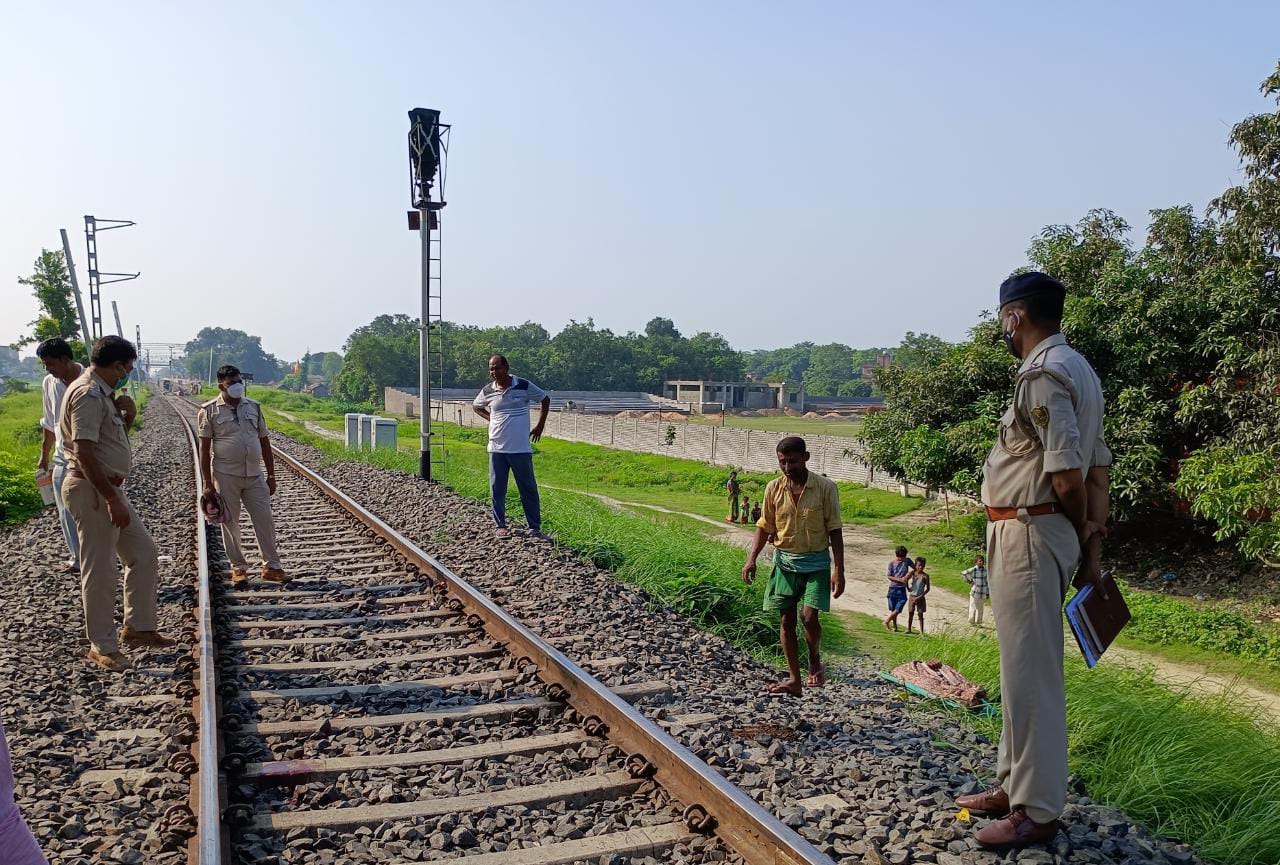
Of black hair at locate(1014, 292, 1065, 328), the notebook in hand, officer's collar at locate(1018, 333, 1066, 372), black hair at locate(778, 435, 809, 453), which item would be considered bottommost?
the notebook in hand

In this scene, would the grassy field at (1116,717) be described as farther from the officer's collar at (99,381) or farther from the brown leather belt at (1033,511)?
the officer's collar at (99,381)

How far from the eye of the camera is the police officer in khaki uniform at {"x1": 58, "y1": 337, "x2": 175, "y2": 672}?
5523 mm

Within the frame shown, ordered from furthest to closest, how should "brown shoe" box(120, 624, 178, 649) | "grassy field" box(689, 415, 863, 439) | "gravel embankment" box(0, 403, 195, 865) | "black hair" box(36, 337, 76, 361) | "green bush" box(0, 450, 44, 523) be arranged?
"grassy field" box(689, 415, 863, 439) < "green bush" box(0, 450, 44, 523) < "black hair" box(36, 337, 76, 361) < "brown shoe" box(120, 624, 178, 649) < "gravel embankment" box(0, 403, 195, 865)

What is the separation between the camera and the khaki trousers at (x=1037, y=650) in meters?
3.19


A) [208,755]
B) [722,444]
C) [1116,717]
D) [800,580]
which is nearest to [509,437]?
[800,580]

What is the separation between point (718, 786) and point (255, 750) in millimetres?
2169

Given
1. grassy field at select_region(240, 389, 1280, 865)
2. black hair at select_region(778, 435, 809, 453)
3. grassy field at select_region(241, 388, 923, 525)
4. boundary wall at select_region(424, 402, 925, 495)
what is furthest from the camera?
boundary wall at select_region(424, 402, 925, 495)

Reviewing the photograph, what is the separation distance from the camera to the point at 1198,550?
54.9 feet

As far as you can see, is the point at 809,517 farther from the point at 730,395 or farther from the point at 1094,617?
the point at 730,395

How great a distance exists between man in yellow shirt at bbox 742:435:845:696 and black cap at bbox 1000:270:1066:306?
7.14 feet

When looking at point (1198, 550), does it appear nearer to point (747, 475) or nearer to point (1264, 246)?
point (1264, 246)

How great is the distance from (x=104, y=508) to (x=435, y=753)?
2.95 meters

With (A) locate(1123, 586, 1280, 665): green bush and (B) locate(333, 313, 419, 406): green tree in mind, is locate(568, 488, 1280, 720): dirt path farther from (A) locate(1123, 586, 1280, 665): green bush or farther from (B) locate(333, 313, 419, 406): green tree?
(B) locate(333, 313, 419, 406): green tree

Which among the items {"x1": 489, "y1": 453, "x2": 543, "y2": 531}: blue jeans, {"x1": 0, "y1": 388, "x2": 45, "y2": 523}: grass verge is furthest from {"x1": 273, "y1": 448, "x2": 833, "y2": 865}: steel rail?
{"x1": 0, "y1": 388, "x2": 45, "y2": 523}: grass verge
